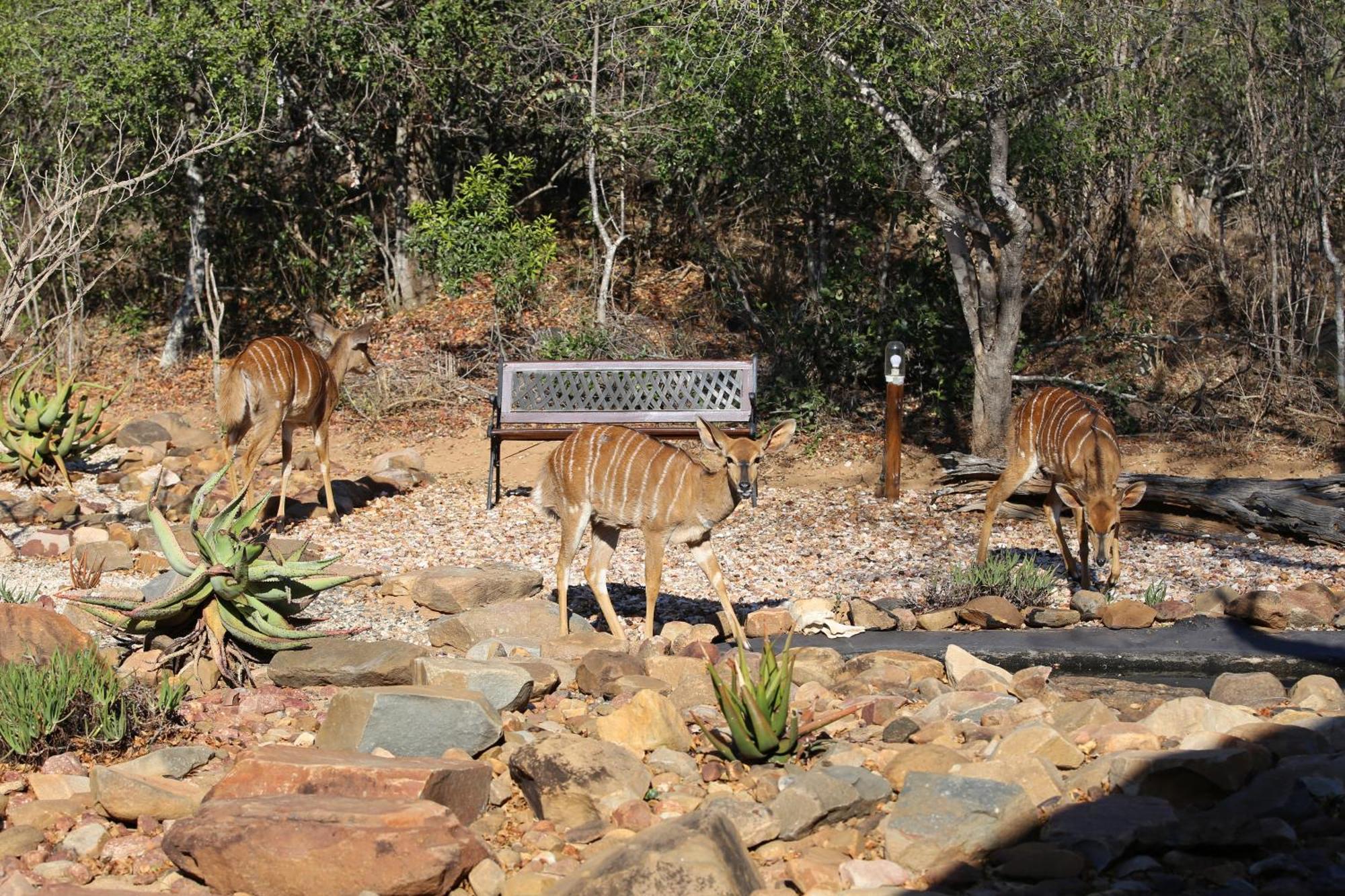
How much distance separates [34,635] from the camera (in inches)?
285

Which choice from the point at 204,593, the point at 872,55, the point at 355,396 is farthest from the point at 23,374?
the point at 872,55

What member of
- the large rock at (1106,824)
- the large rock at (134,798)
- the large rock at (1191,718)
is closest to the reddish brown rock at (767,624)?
the large rock at (1191,718)

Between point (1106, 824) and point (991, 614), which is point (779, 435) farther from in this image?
point (1106, 824)

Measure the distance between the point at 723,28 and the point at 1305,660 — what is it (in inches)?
275

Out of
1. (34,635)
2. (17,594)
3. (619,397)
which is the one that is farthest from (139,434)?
(34,635)

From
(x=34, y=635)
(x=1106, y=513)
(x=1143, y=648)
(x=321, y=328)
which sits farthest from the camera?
(x=321, y=328)

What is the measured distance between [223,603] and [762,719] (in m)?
3.02

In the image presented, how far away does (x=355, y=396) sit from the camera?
1645 centimetres

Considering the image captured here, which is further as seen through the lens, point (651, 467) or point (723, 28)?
point (723, 28)

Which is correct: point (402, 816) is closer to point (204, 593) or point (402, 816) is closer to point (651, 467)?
point (204, 593)

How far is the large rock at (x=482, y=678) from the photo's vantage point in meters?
7.26

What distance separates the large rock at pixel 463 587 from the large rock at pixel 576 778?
3.20m

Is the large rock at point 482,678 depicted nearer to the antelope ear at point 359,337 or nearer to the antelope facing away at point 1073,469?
the antelope facing away at point 1073,469

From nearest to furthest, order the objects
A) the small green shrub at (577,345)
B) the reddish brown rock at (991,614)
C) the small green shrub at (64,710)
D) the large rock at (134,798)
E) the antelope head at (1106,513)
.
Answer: the large rock at (134,798)
the small green shrub at (64,710)
the reddish brown rock at (991,614)
the antelope head at (1106,513)
the small green shrub at (577,345)
